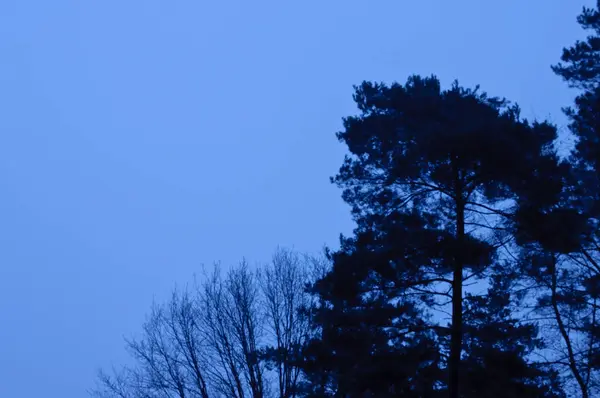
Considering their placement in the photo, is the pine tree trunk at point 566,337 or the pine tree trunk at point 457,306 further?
the pine tree trunk at point 566,337

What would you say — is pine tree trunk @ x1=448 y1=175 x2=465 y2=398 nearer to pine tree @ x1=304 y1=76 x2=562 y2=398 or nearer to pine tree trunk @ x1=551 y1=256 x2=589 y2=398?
pine tree @ x1=304 y1=76 x2=562 y2=398

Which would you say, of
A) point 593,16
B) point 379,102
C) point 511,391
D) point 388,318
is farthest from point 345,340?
point 593,16

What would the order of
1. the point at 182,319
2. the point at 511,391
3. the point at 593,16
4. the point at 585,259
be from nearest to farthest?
1. the point at 511,391
2. the point at 585,259
3. the point at 593,16
4. the point at 182,319

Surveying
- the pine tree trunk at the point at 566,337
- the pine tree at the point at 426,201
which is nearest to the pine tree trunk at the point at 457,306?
the pine tree at the point at 426,201

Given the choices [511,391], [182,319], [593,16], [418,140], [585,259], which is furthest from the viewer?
[182,319]

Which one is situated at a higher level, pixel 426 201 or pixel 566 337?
pixel 426 201

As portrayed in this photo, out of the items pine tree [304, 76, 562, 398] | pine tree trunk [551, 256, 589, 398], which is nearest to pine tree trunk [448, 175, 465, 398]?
pine tree [304, 76, 562, 398]

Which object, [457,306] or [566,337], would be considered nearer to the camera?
[457,306]

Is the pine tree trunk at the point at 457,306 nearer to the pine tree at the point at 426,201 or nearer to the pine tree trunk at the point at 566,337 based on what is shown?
the pine tree at the point at 426,201

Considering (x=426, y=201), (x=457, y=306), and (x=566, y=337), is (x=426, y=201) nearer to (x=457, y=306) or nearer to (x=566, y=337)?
(x=457, y=306)

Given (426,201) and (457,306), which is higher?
(426,201)

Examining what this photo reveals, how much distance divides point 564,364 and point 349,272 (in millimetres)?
4895

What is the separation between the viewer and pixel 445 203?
542 inches

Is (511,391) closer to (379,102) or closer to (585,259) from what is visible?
(585,259)
